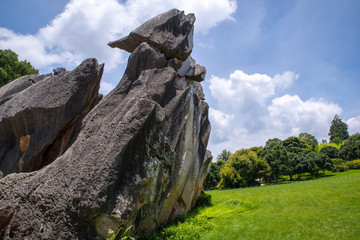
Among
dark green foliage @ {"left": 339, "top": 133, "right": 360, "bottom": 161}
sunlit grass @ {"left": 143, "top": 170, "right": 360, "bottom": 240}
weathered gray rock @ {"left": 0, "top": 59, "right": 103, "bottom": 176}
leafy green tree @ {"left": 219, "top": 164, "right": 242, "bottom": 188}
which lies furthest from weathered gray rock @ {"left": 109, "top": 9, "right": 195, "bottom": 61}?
dark green foliage @ {"left": 339, "top": 133, "right": 360, "bottom": 161}

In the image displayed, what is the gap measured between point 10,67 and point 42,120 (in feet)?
67.2

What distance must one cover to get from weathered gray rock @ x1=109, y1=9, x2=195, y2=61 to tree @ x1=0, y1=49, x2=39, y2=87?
54.8 ft

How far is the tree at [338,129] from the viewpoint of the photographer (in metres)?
93.9

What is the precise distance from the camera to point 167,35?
12.6 m

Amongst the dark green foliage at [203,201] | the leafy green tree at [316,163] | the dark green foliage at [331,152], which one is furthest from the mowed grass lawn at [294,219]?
the dark green foliage at [331,152]

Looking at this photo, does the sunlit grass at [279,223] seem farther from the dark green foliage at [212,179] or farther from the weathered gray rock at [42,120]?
the dark green foliage at [212,179]

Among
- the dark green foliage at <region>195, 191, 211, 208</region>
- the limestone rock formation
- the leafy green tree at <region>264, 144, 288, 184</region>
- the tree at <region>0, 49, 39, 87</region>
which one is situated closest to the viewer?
the limestone rock formation

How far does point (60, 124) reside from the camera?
963 centimetres

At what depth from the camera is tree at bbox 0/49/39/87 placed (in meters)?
22.9

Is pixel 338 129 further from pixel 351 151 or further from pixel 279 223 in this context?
pixel 279 223

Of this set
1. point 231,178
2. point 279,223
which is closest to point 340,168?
point 231,178

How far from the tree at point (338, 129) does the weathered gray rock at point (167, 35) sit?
10309 centimetres

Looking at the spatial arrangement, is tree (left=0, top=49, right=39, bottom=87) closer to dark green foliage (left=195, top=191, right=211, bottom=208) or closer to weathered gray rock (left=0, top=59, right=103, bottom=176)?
weathered gray rock (left=0, top=59, right=103, bottom=176)

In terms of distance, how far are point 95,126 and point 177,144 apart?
12.4 ft
